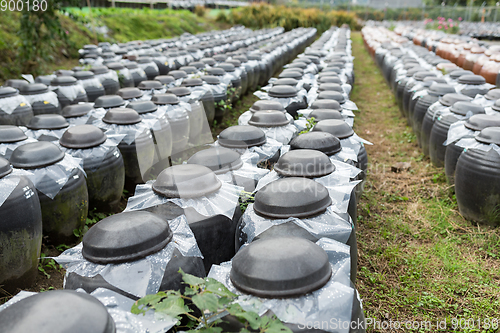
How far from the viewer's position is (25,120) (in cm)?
568

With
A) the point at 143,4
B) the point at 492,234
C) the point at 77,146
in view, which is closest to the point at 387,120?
the point at 492,234

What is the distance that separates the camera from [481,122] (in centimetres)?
416

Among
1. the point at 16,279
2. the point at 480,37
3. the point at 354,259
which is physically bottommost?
the point at 16,279

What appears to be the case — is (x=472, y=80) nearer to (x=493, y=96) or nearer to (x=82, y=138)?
(x=493, y=96)

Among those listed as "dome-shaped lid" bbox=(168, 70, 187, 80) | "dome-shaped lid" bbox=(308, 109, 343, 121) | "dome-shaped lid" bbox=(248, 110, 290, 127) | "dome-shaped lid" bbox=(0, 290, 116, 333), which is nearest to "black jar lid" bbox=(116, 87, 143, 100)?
"dome-shaped lid" bbox=(168, 70, 187, 80)

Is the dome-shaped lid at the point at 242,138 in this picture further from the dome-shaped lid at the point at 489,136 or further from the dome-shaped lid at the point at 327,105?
the dome-shaped lid at the point at 489,136

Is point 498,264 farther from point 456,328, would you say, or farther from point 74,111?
point 74,111

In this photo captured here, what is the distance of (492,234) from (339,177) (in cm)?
229

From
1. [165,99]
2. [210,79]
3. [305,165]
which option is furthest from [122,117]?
[210,79]

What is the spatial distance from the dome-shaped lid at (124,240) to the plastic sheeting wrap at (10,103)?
4.50 meters

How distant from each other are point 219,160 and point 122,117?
6.95 feet

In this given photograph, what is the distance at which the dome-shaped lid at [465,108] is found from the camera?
4.79 m

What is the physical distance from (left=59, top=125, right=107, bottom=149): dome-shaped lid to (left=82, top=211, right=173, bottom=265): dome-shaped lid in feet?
7.17

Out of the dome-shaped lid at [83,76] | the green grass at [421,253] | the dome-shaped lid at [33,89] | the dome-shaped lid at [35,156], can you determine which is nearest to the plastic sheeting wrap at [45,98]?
the dome-shaped lid at [33,89]
